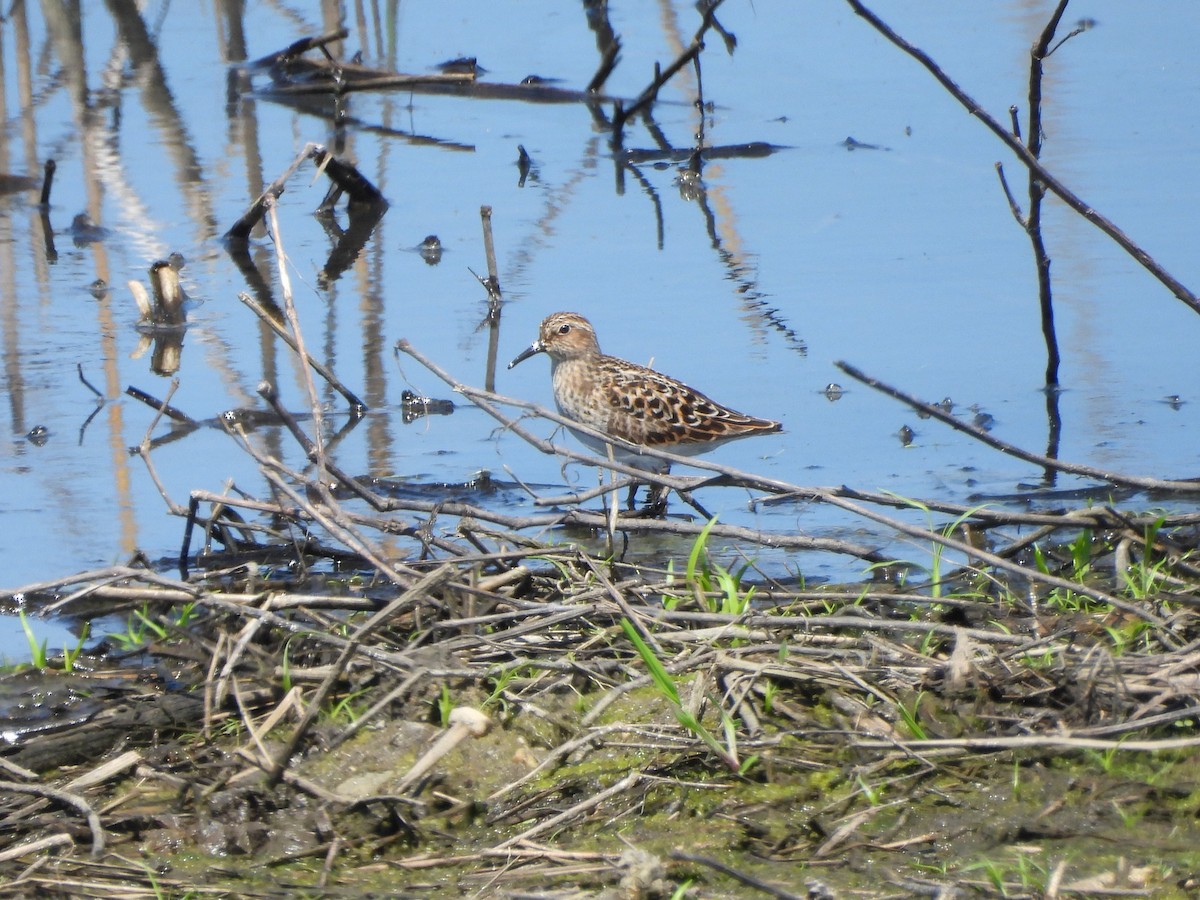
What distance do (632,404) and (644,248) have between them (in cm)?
268

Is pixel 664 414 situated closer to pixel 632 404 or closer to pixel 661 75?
pixel 632 404

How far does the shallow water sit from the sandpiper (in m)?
0.24

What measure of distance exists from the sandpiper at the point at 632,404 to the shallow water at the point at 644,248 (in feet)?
0.80

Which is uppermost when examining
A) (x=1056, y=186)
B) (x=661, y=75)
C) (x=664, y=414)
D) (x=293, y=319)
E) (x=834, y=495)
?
(x=661, y=75)

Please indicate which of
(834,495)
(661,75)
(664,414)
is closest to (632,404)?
(664,414)

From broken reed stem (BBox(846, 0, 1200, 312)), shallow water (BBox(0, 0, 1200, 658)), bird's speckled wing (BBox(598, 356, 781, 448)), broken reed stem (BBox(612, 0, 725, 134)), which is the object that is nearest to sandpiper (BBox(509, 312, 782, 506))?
bird's speckled wing (BBox(598, 356, 781, 448))

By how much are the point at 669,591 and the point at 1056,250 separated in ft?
16.2

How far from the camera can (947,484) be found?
236 inches

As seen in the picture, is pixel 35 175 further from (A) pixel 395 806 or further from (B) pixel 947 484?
(A) pixel 395 806

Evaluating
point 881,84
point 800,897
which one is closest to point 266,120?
point 881,84

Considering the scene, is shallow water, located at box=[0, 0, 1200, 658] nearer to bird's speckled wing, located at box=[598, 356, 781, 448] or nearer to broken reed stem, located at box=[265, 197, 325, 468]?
bird's speckled wing, located at box=[598, 356, 781, 448]

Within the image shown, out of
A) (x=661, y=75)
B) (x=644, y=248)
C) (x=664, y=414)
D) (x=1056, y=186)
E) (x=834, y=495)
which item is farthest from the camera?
(x=661, y=75)

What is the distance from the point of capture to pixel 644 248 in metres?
9.02

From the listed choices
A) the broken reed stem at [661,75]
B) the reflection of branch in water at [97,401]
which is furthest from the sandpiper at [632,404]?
the broken reed stem at [661,75]
